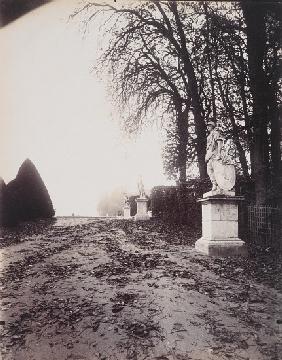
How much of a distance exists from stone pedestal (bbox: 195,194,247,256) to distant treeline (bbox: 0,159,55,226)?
38.8 feet

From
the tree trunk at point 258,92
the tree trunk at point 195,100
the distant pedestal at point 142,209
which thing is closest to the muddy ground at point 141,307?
the tree trunk at point 258,92

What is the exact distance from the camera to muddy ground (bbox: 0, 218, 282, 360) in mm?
4566

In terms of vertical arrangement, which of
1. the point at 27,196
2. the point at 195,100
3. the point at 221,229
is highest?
the point at 195,100

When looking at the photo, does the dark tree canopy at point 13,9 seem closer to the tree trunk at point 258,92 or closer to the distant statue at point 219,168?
the distant statue at point 219,168

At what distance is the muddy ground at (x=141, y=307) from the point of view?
457 centimetres

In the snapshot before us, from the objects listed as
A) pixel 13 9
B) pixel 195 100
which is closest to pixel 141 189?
pixel 195 100

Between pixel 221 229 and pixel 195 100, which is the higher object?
pixel 195 100

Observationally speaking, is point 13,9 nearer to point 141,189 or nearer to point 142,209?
point 142,209

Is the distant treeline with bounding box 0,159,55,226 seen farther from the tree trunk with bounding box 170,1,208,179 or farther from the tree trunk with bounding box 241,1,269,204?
the tree trunk with bounding box 241,1,269,204

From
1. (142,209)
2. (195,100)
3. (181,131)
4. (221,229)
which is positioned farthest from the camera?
(142,209)

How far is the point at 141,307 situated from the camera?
5.64 meters

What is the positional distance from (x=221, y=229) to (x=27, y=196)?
15247 millimetres

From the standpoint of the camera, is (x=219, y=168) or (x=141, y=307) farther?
(x=219, y=168)

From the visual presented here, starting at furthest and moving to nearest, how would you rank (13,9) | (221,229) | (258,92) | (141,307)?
(258,92)
(221,229)
(141,307)
(13,9)
